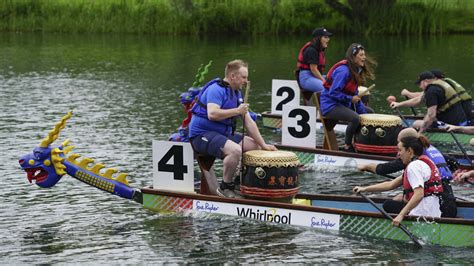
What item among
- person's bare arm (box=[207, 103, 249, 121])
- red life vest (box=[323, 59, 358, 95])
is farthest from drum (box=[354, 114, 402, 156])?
person's bare arm (box=[207, 103, 249, 121])

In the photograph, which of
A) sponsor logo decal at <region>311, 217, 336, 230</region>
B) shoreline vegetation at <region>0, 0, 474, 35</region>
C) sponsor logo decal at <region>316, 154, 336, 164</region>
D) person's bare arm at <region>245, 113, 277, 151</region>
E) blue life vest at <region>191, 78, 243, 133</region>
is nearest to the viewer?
A: sponsor logo decal at <region>311, 217, 336, 230</region>

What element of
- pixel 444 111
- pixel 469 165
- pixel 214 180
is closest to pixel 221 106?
pixel 214 180

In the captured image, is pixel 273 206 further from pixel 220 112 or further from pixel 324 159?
pixel 324 159

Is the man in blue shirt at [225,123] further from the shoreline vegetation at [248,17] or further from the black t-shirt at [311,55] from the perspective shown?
the shoreline vegetation at [248,17]

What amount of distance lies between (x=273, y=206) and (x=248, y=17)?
1312 inches

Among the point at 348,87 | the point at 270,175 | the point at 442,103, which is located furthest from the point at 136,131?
the point at 270,175

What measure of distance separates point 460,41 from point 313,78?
22.0 m

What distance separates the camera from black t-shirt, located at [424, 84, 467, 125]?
1844cm

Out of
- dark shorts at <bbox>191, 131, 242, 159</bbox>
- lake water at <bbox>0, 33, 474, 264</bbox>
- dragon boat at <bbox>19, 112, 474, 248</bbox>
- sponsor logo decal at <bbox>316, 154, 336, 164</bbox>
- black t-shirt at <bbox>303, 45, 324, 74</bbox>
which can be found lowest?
lake water at <bbox>0, 33, 474, 264</bbox>

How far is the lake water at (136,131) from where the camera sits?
43.0ft

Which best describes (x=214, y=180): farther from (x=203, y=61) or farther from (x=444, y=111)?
(x=203, y=61)

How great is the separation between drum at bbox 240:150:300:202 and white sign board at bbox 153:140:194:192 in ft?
2.75

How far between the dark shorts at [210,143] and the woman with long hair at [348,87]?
4037 mm

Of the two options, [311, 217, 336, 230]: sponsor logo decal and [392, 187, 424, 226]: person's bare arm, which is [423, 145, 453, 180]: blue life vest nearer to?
[392, 187, 424, 226]: person's bare arm
